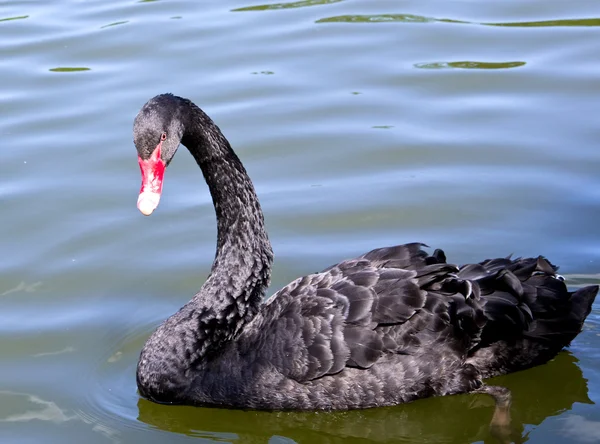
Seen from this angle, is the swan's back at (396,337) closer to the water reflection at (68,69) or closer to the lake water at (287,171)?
the lake water at (287,171)

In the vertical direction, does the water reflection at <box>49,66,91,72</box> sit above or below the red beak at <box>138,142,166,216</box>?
below

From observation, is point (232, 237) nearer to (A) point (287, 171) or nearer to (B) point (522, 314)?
(B) point (522, 314)

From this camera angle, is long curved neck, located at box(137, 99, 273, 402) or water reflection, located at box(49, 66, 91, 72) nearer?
long curved neck, located at box(137, 99, 273, 402)

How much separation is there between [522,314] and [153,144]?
1920 millimetres

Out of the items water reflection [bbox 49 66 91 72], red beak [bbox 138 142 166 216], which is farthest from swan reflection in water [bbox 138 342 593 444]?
water reflection [bbox 49 66 91 72]

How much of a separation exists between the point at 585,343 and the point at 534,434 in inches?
33.2

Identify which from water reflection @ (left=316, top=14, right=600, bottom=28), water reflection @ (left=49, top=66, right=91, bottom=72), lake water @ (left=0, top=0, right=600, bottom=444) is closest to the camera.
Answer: lake water @ (left=0, top=0, right=600, bottom=444)

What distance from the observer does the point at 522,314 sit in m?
4.94

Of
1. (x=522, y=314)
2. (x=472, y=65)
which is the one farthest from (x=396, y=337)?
(x=472, y=65)

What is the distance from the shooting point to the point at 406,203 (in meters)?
6.97

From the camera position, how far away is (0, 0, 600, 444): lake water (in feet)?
16.9

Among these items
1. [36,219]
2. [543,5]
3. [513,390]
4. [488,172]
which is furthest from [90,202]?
[543,5]

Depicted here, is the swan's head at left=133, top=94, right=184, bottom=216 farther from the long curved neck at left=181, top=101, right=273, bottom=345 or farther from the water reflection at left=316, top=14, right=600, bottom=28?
the water reflection at left=316, top=14, right=600, bottom=28

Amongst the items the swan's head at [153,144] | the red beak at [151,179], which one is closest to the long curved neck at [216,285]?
the swan's head at [153,144]
